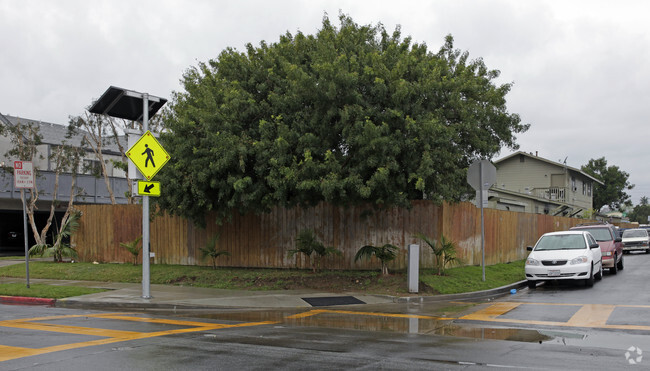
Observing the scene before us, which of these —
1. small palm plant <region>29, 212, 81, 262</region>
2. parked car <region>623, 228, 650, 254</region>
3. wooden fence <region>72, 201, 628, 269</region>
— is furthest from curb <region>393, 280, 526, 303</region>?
parked car <region>623, 228, 650, 254</region>

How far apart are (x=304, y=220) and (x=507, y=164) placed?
3469cm

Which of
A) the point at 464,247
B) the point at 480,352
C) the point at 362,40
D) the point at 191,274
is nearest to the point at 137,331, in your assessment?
the point at 480,352

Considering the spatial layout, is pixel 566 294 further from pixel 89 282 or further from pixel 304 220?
pixel 89 282

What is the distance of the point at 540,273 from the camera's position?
1549cm

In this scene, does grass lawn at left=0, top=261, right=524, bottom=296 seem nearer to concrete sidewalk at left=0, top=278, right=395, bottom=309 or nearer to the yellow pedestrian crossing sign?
concrete sidewalk at left=0, top=278, right=395, bottom=309

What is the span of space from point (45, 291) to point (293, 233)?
23.1ft

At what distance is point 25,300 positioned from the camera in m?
14.0

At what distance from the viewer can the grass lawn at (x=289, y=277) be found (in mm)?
14789

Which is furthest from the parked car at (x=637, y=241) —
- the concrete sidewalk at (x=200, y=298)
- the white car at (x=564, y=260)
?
the concrete sidewalk at (x=200, y=298)

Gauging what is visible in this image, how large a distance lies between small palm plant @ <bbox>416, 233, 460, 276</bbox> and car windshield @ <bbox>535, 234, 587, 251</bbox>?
2714mm

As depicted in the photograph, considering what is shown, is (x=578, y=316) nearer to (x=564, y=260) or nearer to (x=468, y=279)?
(x=564, y=260)

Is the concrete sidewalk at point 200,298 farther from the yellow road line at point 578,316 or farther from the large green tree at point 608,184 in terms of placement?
the large green tree at point 608,184

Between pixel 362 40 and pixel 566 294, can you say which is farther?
pixel 362 40

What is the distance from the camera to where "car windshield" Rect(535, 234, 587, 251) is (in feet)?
53.2
